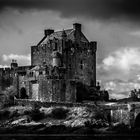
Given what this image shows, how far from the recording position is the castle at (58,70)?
107562 mm

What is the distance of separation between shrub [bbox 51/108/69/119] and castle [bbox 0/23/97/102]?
216 inches

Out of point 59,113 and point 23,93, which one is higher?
point 23,93

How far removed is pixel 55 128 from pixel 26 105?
11.9m

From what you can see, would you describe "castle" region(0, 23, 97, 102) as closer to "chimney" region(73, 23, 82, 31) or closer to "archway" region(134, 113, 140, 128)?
"chimney" region(73, 23, 82, 31)

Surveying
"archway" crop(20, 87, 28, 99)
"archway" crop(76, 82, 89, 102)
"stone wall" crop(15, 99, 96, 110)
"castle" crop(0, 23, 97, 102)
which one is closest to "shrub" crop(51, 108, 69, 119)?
"stone wall" crop(15, 99, 96, 110)

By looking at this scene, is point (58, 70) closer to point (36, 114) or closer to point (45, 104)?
point (45, 104)

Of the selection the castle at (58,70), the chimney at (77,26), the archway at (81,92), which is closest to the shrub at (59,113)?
the castle at (58,70)

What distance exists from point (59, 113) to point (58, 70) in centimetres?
1067

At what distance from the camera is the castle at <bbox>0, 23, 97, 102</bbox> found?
10756cm

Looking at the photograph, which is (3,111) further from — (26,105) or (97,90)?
(97,90)

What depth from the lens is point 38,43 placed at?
403 feet

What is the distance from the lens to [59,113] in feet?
331

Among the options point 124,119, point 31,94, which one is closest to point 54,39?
point 31,94

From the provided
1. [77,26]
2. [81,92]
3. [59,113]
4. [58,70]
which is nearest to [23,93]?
[58,70]
